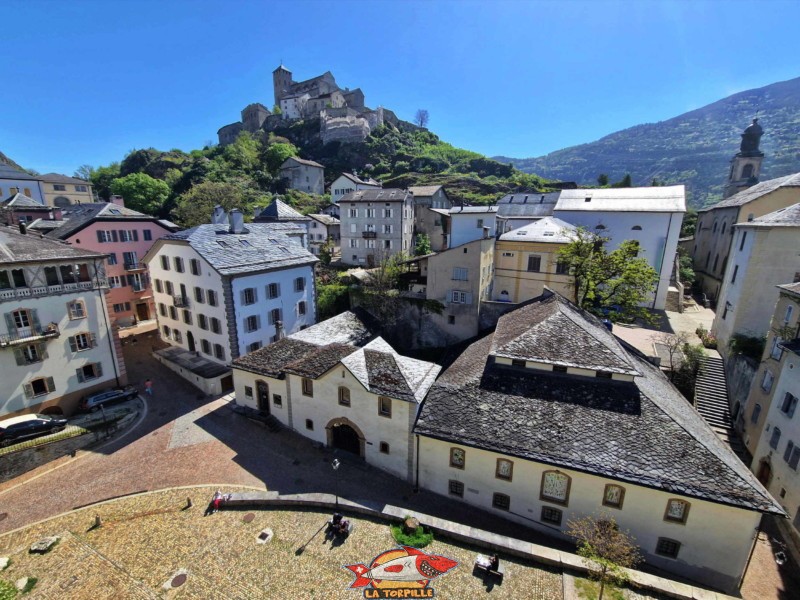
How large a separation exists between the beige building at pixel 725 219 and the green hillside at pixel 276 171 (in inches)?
1561

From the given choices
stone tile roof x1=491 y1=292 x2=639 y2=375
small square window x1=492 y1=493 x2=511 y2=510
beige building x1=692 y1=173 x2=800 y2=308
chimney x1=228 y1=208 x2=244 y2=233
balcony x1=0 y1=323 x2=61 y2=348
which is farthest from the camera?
beige building x1=692 y1=173 x2=800 y2=308

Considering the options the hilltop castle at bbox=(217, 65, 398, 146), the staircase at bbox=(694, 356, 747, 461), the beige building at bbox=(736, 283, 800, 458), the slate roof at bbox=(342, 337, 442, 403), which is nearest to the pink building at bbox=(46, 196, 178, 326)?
the slate roof at bbox=(342, 337, 442, 403)

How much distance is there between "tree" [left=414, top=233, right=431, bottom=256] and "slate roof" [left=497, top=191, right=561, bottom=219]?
13.2 meters

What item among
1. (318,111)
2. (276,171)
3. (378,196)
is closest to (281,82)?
(318,111)

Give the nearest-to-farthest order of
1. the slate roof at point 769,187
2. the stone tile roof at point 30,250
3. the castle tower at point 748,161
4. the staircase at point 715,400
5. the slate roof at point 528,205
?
the stone tile roof at point 30,250 < the staircase at point 715,400 < the slate roof at point 769,187 < the slate roof at point 528,205 < the castle tower at point 748,161

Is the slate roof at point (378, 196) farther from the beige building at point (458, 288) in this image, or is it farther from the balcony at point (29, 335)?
the balcony at point (29, 335)

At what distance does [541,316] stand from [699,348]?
55.2ft

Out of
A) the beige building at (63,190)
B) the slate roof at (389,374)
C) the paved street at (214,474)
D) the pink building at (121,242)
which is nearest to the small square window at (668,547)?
the paved street at (214,474)

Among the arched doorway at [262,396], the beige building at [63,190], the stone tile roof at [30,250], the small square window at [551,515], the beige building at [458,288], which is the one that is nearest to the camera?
the small square window at [551,515]

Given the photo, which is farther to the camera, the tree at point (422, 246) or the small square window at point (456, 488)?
the tree at point (422, 246)

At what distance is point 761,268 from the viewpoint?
90.1ft

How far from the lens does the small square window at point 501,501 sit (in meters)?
18.9

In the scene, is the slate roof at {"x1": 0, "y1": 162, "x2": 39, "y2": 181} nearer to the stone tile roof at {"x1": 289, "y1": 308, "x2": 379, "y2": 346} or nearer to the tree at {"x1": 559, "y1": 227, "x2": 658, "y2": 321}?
the stone tile roof at {"x1": 289, "y1": 308, "x2": 379, "y2": 346}

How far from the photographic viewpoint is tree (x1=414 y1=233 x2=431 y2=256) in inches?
2383
